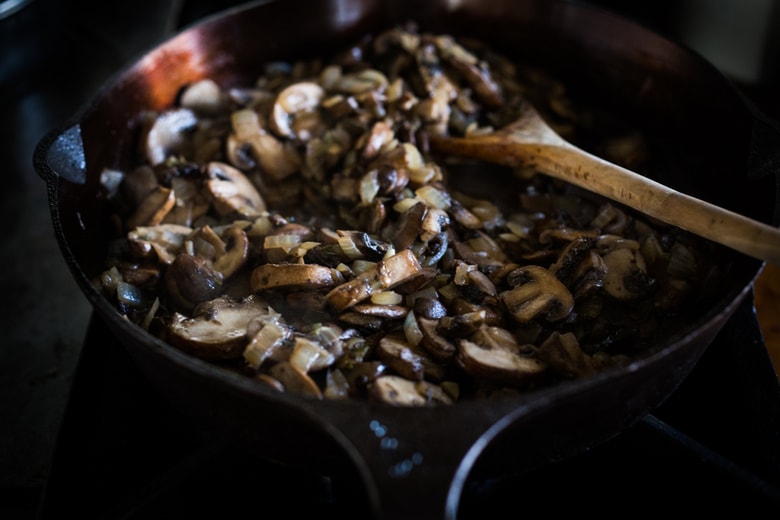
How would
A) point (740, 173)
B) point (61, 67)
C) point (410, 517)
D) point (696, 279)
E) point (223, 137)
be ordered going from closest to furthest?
point (410, 517)
point (696, 279)
point (740, 173)
point (223, 137)
point (61, 67)

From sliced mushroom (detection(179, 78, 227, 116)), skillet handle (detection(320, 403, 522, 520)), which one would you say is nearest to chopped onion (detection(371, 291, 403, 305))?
skillet handle (detection(320, 403, 522, 520))

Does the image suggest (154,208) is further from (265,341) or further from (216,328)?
(265,341)

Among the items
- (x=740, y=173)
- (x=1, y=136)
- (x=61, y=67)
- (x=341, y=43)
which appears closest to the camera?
(x=740, y=173)

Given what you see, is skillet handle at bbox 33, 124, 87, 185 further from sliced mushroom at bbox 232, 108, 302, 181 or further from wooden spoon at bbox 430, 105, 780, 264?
wooden spoon at bbox 430, 105, 780, 264

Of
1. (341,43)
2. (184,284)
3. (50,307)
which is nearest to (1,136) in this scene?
(50,307)

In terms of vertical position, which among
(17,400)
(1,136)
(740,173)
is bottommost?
(17,400)

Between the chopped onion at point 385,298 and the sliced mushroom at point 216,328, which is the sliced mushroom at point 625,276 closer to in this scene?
the chopped onion at point 385,298

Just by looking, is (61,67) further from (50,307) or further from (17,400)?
(17,400)
